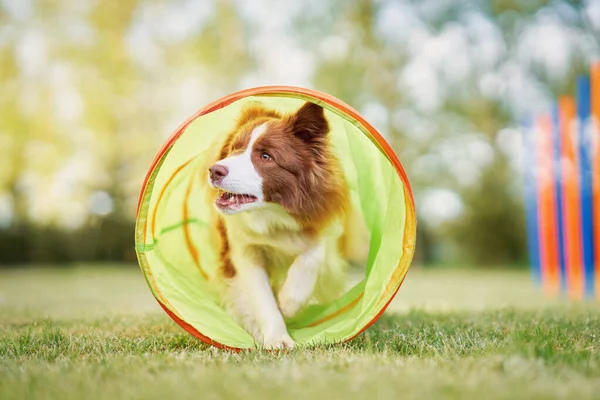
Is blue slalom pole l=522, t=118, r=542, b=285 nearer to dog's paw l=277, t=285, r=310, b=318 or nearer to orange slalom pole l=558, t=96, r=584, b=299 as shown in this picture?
orange slalom pole l=558, t=96, r=584, b=299

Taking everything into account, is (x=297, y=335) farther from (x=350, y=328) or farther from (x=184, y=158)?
(x=184, y=158)

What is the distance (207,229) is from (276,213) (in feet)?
3.37

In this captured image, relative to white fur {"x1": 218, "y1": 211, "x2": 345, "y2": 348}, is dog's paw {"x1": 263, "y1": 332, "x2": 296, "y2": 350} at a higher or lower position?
lower

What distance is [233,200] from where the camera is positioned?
347 centimetres

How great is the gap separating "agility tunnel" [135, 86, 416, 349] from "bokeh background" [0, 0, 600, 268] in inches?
481

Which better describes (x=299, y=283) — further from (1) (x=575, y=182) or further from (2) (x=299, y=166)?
(1) (x=575, y=182)

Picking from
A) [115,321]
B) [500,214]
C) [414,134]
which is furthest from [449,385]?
[414,134]

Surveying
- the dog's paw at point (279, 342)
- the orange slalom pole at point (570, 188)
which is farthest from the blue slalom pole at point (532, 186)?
the dog's paw at point (279, 342)

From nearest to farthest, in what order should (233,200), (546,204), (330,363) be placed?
(330,363) → (233,200) → (546,204)

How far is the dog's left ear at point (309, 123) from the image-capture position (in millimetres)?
3672

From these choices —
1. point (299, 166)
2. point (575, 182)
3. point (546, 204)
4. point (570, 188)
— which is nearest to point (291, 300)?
point (299, 166)

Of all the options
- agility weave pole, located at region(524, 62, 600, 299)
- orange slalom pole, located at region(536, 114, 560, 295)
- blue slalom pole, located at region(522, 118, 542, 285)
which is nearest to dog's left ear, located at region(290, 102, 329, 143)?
agility weave pole, located at region(524, 62, 600, 299)

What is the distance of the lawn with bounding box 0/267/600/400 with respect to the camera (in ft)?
6.63

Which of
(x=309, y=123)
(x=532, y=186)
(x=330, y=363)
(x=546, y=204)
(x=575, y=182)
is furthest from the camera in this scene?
(x=532, y=186)
